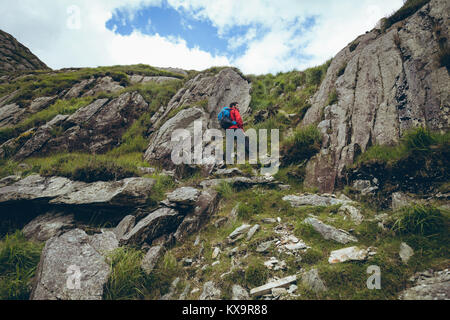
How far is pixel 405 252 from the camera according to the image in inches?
146

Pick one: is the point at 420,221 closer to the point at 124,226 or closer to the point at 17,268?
the point at 124,226

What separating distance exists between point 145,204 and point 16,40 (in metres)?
52.9

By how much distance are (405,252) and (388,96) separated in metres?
5.77

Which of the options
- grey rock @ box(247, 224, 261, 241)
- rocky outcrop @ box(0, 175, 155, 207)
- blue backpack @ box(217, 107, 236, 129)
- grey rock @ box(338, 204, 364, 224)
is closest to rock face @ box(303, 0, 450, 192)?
grey rock @ box(338, 204, 364, 224)

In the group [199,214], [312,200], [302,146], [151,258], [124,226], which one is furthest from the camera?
[302,146]

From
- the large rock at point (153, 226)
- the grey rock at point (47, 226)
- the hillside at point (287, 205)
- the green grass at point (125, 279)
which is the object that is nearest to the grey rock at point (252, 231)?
the hillside at point (287, 205)

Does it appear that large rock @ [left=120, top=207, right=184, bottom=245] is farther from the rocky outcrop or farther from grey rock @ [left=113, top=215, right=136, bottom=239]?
the rocky outcrop

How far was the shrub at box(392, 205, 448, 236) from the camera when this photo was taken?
390 cm

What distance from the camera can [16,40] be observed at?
37.7 meters

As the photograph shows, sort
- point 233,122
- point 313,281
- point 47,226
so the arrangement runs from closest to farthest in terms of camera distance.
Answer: point 313,281 < point 47,226 < point 233,122

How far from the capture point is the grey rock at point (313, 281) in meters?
3.48

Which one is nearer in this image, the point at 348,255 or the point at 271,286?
the point at 271,286

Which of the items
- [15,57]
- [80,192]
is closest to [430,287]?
[80,192]
